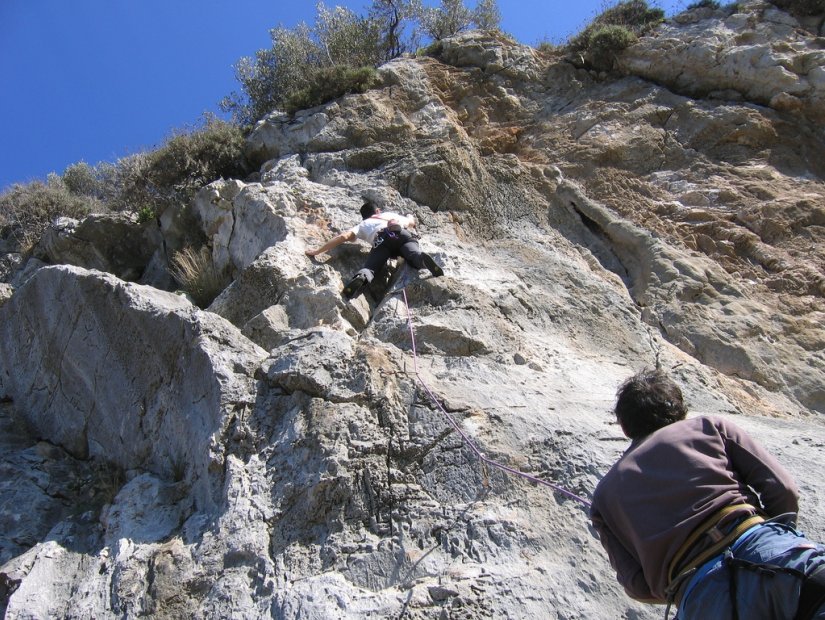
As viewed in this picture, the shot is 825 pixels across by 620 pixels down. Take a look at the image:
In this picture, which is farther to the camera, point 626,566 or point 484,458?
point 484,458

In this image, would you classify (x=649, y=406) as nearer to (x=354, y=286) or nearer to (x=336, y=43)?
(x=354, y=286)

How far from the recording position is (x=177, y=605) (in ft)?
13.7

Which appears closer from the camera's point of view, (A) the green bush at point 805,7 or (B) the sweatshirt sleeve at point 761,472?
(B) the sweatshirt sleeve at point 761,472

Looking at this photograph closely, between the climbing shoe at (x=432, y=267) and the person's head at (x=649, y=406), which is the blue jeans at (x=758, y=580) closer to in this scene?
the person's head at (x=649, y=406)

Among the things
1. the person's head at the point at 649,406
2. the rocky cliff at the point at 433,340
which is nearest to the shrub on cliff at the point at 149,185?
the rocky cliff at the point at 433,340

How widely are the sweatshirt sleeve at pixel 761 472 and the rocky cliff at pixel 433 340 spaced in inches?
54.0

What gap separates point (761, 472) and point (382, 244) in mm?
5086

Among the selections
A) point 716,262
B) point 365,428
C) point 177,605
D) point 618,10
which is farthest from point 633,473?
point 618,10

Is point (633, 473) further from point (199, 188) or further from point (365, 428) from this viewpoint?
point (199, 188)

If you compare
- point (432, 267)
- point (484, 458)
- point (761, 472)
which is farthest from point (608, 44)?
point (761, 472)

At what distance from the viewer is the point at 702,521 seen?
2.64 m

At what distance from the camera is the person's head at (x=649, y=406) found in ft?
9.85

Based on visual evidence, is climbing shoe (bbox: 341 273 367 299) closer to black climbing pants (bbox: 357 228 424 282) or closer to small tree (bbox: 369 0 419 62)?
black climbing pants (bbox: 357 228 424 282)

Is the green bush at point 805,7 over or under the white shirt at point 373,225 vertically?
over
